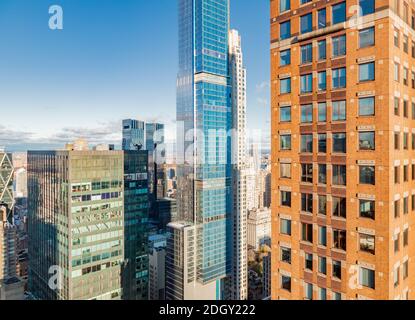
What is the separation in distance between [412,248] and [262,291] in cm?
9488

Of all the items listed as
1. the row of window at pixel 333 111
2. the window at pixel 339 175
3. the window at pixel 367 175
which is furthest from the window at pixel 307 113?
the window at pixel 367 175

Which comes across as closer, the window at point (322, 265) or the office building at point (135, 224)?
the window at point (322, 265)

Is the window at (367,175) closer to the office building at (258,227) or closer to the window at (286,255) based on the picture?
the window at (286,255)

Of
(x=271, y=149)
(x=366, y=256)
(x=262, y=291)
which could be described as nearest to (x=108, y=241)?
(x=271, y=149)

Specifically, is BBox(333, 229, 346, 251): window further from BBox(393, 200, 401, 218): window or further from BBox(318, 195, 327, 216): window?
BBox(393, 200, 401, 218): window

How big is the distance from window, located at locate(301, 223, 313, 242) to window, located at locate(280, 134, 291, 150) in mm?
4369

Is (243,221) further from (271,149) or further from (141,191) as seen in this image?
(271,149)

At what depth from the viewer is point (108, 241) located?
5919 centimetres

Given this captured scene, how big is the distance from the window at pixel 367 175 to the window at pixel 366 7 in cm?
743

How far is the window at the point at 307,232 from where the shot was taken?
54.9 feet

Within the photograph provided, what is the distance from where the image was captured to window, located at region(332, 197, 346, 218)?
51.0 ft

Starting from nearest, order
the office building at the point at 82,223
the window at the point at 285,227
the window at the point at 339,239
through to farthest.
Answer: the window at the point at 339,239 < the window at the point at 285,227 < the office building at the point at 82,223

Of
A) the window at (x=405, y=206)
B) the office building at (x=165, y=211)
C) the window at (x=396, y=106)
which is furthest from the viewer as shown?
the office building at (x=165, y=211)

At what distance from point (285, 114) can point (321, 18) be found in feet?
17.5
